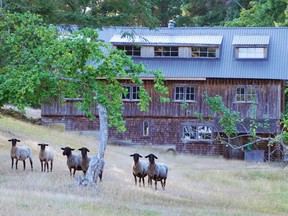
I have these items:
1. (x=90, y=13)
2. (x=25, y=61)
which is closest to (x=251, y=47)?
(x=90, y=13)

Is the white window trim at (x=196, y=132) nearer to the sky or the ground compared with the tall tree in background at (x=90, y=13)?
nearer to the ground

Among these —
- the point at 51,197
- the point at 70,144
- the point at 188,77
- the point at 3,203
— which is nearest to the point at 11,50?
the point at 51,197

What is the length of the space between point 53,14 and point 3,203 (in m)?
12.7

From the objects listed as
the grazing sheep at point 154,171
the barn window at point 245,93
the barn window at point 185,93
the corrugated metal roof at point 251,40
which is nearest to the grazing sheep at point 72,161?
the grazing sheep at point 154,171

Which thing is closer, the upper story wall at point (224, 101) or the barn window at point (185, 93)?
the upper story wall at point (224, 101)

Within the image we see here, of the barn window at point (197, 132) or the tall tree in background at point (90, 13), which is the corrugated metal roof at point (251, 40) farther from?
the tall tree in background at point (90, 13)

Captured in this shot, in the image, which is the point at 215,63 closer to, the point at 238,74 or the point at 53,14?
the point at 238,74

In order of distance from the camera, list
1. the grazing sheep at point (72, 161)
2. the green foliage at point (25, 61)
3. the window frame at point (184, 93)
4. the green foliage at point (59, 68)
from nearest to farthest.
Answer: the green foliage at point (25, 61), the green foliage at point (59, 68), the grazing sheep at point (72, 161), the window frame at point (184, 93)

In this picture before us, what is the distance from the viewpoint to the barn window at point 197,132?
49219 mm

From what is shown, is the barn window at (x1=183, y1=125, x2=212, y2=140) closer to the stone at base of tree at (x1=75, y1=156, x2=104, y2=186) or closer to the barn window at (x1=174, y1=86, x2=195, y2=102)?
the barn window at (x1=174, y1=86, x2=195, y2=102)

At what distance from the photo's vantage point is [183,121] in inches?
1954

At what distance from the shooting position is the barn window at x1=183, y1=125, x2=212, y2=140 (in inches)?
1938

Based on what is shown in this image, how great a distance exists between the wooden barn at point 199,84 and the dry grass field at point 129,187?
1987mm

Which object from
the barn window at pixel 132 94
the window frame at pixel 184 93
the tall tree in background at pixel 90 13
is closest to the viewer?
the tall tree in background at pixel 90 13
